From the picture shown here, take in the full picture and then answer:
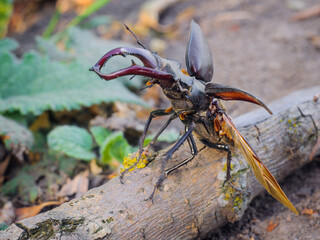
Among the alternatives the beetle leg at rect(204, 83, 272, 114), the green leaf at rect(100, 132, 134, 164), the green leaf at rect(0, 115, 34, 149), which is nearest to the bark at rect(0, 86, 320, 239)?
the beetle leg at rect(204, 83, 272, 114)

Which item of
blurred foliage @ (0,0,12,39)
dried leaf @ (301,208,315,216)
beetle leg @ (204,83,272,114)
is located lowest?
dried leaf @ (301,208,315,216)

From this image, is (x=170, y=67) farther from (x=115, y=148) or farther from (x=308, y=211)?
(x=308, y=211)

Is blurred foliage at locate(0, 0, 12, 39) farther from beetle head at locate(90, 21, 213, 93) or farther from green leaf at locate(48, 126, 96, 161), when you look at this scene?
beetle head at locate(90, 21, 213, 93)

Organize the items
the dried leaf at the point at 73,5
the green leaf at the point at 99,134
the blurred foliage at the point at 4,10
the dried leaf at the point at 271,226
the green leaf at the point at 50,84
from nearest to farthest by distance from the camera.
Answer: the dried leaf at the point at 271,226 → the green leaf at the point at 99,134 → the green leaf at the point at 50,84 → the blurred foliage at the point at 4,10 → the dried leaf at the point at 73,5

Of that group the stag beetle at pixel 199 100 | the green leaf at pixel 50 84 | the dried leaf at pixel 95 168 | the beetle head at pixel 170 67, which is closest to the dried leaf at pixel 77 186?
the dried leaf at pixel 95 168

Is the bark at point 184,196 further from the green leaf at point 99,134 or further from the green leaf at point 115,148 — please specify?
the green leaf at point 99,134

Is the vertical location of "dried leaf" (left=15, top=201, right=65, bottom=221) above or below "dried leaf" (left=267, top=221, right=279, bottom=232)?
above

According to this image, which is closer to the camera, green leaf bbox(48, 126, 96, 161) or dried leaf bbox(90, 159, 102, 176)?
green leaf bbox(48, 126, 96, 161)

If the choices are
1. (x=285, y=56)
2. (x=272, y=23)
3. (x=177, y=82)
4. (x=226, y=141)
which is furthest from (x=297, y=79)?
(x=177, y=82)

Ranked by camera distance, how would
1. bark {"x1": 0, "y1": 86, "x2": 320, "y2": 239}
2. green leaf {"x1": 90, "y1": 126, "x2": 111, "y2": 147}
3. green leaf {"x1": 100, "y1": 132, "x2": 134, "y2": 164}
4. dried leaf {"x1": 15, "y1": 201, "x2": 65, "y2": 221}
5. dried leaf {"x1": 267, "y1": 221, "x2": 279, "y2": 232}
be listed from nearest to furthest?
bark {"x1": 0, "y1": 86, "x2": 320, "y2": 239} < dried leaf {"x1": 267, "y1": 221, "x2": 279, "y2": 232} < dried leaf {"x1": 15, "y1": 201, "x2": 65, "y2": 221} < green leaf {"x1": 100, "y1": 132, "x2": 134, "y2": 164} < green leaf {"x1": 90, "y1": 126, "x2": 111, "y2": 147}
